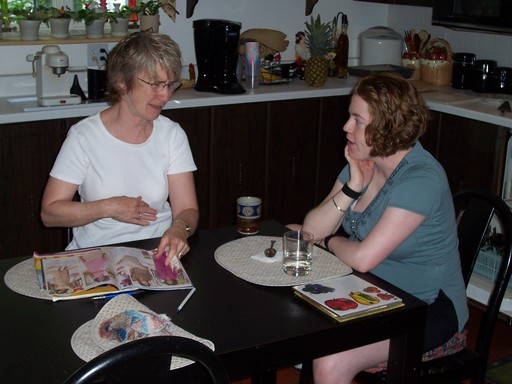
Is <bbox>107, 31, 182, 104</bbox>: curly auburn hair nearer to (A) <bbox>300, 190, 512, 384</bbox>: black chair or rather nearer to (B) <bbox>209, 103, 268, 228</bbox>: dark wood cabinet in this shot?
(A) <bbox>300, 190, 512, 384</bbox>: black chair

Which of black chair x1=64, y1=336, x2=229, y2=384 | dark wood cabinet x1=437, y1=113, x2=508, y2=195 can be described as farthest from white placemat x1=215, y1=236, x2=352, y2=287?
dark wood cabinet x1=437, y1=113, x2=508, y2=195

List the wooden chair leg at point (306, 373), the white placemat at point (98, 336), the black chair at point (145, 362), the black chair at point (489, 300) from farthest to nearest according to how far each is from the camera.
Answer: the wooden chair leg at point (306, 373) → the black chair at point (489, 300) → the white placemat at point (98, 336) → the black chair at point (145, 362)

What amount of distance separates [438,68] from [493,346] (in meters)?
1.65

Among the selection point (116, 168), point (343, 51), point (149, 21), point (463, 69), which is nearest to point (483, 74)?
point (463, 69)

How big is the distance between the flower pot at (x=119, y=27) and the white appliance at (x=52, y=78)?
1.42 ft

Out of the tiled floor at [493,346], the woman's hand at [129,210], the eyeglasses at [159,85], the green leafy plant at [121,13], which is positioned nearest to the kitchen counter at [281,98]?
the green leafy plant at [121,13]

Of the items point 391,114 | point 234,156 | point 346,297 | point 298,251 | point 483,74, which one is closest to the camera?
point 346,297

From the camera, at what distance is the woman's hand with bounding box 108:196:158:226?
210 centimetres

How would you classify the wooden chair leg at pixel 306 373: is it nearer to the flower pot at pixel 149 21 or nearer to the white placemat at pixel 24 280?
the white placemat at pixel 24 280

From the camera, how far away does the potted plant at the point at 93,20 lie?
362 centimetres

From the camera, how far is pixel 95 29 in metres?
3.67

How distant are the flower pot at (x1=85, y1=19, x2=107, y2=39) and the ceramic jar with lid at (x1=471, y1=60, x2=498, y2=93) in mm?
1874

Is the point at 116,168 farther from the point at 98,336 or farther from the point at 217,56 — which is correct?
the point at 217,56

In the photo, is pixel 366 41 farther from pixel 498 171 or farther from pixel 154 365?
pixel 154 365
